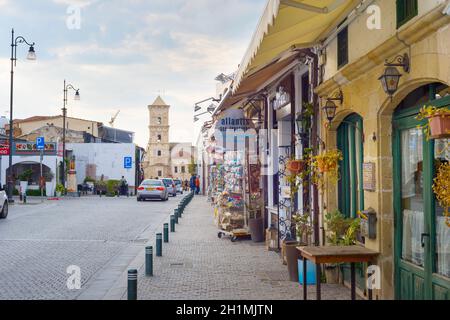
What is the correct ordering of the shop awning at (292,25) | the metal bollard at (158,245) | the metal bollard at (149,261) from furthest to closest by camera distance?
the metal bollard at (158,245)
the metal bollard at (149,261)
the shop awning at (292,25)

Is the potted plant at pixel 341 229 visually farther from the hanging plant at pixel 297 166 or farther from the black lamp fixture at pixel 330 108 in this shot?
the hanging plant at pixel 297 166

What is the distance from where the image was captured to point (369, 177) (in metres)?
7.12

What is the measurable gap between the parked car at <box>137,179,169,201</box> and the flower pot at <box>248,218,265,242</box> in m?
20.2

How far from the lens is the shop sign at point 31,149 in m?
43.5

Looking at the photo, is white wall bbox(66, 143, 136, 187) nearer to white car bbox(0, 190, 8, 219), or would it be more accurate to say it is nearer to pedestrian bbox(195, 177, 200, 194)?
pedestrian bbox(195, 177, 200, 194)

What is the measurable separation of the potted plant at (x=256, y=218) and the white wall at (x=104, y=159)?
37158 millimetres

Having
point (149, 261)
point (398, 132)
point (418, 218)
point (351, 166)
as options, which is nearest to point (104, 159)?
point (149, 261)

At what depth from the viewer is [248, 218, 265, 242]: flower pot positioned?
46.2 feet

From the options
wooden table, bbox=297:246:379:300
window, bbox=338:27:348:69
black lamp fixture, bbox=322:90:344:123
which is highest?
window, bbox=338:27:348:69

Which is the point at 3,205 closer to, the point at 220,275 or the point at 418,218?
the point at 220,275

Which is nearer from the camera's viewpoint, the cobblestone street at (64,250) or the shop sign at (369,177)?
the shop sign at (369,177)

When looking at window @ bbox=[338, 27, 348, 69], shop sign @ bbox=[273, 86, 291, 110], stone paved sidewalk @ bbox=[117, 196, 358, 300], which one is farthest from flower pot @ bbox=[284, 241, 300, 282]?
shop sign @ bbox=[273, 86, 291, 110]

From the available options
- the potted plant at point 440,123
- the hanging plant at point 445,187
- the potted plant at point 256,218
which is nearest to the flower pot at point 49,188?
the potted plant at point 256,218

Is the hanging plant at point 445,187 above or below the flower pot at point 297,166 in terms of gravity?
below
